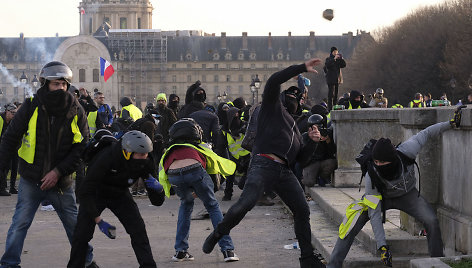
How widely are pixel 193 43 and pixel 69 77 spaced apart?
131 meters

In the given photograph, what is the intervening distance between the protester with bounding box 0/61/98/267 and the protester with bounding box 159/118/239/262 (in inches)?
53.3

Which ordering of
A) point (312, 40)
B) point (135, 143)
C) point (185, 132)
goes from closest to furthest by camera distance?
point (135, 143), point (185, 132), point (312, 40)

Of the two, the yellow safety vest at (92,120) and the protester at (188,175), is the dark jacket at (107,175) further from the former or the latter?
the yellow safety vest at (92,120)

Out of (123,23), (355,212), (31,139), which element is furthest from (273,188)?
(123,23)

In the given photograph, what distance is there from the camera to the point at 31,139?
741 cm

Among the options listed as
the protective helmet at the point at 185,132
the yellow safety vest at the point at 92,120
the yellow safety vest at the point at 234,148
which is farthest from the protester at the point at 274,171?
the yellow safety vest at the point at 92,120

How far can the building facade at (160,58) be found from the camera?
129500mm

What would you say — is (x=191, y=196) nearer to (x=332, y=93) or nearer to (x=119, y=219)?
(x=119, y=219)

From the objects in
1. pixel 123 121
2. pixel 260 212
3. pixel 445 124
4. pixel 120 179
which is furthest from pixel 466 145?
pixel 123 121

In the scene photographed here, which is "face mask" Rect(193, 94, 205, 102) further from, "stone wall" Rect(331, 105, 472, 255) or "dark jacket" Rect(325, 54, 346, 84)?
"stone wall" Rect(331, 105, 472, 255)

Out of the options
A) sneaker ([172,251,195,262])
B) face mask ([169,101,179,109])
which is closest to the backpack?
sneaker ([172,251,195,262])

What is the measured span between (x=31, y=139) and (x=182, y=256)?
206 centimetres

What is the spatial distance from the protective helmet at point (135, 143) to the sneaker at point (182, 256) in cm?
214

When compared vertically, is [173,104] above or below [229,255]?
above
